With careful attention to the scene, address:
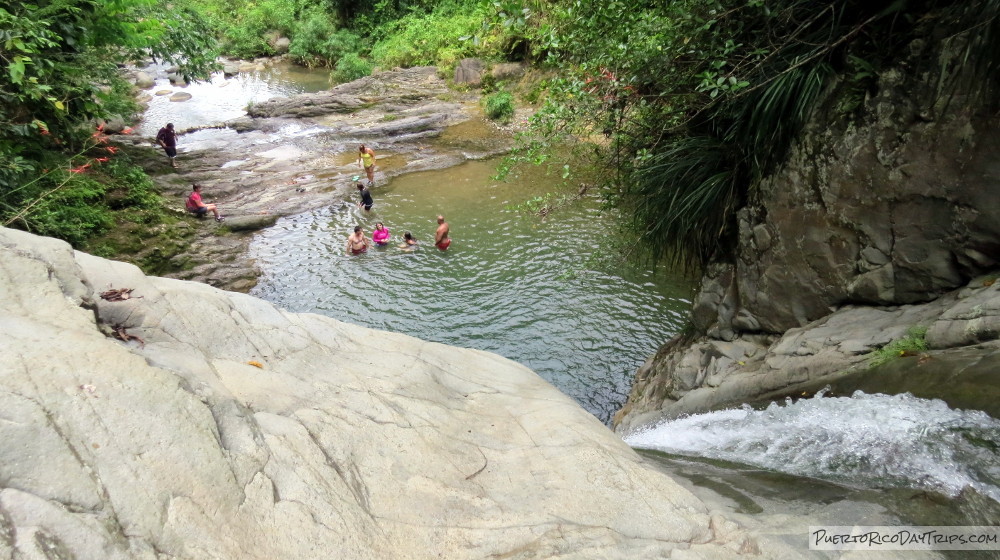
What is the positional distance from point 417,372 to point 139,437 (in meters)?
2.59

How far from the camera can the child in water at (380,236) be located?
468 inches

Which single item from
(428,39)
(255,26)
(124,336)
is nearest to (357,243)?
(124,336)

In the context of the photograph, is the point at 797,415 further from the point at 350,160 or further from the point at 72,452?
the point at 350,160

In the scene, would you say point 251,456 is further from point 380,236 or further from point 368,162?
point 368,162

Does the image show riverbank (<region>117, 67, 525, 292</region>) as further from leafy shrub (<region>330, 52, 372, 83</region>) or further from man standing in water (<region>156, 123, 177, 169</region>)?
leafy shrub (<region>330, 52, 372, 83</region>)

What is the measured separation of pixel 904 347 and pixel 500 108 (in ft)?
54.2

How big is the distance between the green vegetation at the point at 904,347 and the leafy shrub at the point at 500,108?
52.5ft

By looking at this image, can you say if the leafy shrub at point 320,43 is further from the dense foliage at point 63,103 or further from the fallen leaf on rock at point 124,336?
the fallen leaf on rock at point 124,336

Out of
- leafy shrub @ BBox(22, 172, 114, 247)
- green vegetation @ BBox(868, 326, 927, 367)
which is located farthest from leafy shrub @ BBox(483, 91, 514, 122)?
green vegetation @ BBox(868, 326, 927, 367)

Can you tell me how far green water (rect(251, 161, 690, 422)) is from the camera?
864 centimetres

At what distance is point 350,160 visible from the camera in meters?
17.2

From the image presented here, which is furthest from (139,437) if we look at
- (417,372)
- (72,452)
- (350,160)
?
(350,160)

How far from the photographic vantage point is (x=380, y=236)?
11.9m

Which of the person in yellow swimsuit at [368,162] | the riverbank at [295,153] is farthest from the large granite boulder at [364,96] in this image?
the person in yellow swimsuit at [368,162]
